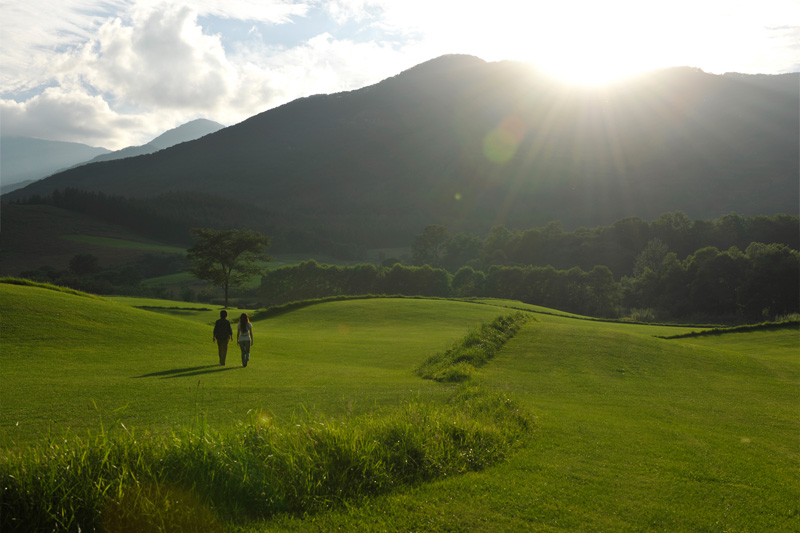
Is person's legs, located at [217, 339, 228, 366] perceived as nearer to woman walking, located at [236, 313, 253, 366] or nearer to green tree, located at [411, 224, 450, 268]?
woman walking, located at [236, 313, 253, 366]

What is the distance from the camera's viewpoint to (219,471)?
6195mm

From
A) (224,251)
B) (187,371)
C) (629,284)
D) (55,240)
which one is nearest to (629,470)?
(187,371)

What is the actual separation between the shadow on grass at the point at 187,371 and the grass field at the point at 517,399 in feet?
0.23

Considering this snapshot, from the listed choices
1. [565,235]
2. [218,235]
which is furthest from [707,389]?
[565,235]

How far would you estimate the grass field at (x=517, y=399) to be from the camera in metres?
6.29

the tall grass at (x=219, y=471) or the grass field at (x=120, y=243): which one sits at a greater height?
the grass field at (x=120, y=243)

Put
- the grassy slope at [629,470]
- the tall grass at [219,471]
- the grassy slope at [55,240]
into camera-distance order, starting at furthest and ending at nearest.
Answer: the grassy slope at [55,240] → the grassy slope at [629,470] → the tall grass at [219,471]

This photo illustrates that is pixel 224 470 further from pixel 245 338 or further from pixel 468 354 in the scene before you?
pixel 468 354

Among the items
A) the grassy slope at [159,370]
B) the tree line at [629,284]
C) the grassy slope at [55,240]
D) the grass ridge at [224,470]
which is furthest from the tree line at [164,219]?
the grass ridge at [224,470]

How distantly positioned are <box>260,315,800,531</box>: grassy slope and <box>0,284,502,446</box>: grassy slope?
3.44 meters

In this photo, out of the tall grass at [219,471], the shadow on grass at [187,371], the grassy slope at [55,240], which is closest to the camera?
the tall grass at [219,471]

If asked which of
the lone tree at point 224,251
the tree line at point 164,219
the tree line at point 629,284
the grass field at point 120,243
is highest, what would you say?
the tree line at point 164,219

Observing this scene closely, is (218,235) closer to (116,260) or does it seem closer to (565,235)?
(116,260)

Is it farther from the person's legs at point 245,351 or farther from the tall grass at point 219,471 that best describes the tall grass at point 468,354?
the tall grass at point 219,471
